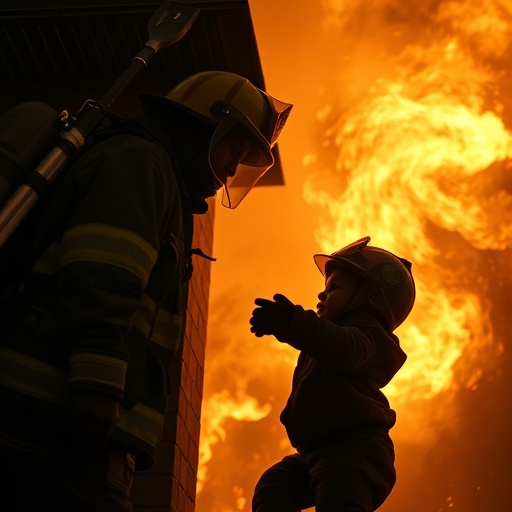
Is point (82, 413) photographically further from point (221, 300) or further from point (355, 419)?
point (221, 300)

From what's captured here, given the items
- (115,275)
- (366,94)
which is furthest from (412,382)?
(115,275)

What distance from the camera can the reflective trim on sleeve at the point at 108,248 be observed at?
6.25ft

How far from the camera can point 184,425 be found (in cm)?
439

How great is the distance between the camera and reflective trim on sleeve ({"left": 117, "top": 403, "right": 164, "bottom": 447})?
202 cm

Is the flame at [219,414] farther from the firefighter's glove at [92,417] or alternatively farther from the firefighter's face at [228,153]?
the firefighter's glove at [92,417]

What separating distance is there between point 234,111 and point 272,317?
0.72 meters

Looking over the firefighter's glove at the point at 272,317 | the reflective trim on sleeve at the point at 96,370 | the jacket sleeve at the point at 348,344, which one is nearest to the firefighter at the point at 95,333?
the reflective trim on sleeve at the point at 96,370

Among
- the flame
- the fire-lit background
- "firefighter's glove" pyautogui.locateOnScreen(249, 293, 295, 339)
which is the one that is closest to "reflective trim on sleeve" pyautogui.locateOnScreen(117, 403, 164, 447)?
"firefighter's glove" pyautogui.locateOnScreen(249, 293, 295, 339)

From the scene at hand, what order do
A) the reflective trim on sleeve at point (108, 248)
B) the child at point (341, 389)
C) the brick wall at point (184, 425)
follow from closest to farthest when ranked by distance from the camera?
1. the reflective trim on sleeve at point (108, 248)
2. the child at point (341, 389)
3. the brick wall at point (184, 425)

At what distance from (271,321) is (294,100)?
8071mm

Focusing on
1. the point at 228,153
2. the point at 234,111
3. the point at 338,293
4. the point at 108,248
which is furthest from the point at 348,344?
the point at 108,248

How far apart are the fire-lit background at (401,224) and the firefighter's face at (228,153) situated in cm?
710

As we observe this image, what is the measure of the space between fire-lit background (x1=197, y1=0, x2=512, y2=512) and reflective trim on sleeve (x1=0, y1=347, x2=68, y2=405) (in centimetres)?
792

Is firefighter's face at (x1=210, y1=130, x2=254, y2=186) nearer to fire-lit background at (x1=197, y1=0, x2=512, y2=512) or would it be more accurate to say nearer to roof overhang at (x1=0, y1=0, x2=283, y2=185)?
roof overhang at (x1=0, y1=0, x2=283, y2=185)
